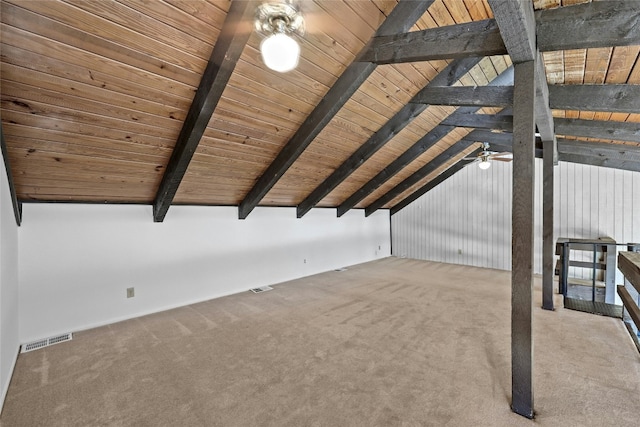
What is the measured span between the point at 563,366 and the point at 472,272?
11.7 feet

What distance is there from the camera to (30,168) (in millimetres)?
2346

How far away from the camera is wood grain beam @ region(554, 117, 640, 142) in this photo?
2697 millimetres

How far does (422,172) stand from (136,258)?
4994 millimetres

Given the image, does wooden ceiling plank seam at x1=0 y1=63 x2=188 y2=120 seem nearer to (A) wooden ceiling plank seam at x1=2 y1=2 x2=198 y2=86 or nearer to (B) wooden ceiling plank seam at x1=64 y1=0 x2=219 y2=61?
(A) wooden ceiling plank seam at x1=2 y1=2 x2=198 y2=86

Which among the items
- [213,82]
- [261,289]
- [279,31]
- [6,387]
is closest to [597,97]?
[279,31]

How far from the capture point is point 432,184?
6668 mm

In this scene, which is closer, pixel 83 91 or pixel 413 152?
pixel 83 91

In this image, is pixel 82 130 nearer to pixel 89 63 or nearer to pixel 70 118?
pixel 70 118

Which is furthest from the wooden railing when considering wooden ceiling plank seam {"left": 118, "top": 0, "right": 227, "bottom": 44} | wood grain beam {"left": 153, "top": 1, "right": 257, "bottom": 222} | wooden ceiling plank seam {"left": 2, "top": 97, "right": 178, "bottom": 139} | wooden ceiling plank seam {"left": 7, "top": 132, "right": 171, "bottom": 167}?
wooden ceiling plank seam {"left": 7, "top": 132, "right": 171, "bottom": 167}

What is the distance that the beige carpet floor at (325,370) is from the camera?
5.70 ft

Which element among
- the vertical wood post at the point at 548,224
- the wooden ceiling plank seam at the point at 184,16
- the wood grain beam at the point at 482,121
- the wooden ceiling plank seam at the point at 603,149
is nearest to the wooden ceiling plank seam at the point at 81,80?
the wooden ceiling plank seam at the point at 184,16

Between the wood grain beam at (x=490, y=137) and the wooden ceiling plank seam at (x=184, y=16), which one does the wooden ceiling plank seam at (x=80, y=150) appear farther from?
the wood grain beam at (x=490, y=137)

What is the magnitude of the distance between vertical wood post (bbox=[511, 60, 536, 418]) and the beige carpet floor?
238 millimetres

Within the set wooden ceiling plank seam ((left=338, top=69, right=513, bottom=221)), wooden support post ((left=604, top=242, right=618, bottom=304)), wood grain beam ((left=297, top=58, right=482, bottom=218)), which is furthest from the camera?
wooden support post ((left=604, top=242, right=618, bottom=304))
